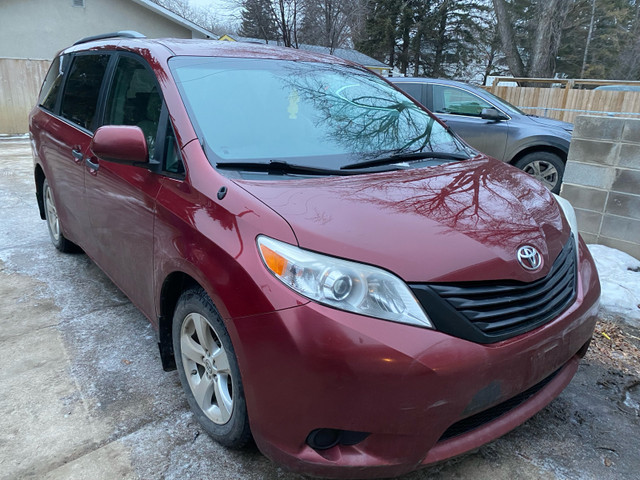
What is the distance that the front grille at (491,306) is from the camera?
1599 millimetres

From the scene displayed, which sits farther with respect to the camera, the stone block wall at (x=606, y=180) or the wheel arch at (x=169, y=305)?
the stone block wall at (x=606, y=180)

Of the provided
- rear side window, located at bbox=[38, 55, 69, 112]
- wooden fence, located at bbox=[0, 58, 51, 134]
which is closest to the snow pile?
rear side window, located at bbox=[38, 55, 69, 112]

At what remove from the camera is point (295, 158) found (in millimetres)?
2232

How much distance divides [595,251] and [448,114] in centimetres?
391

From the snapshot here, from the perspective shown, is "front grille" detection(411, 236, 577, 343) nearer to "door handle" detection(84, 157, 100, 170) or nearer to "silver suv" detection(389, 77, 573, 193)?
"door handle" detection(84, 157, 100, 170)

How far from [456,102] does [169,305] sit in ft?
21.2

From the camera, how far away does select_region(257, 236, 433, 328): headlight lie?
1574mm

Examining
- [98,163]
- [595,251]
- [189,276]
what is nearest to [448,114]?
[595,251]

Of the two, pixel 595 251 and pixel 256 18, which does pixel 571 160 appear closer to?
pixel 595 251

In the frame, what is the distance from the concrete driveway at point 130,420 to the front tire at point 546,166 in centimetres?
434

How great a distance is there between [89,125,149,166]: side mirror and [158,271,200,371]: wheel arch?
0.59m

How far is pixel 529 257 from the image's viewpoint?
6.03ft

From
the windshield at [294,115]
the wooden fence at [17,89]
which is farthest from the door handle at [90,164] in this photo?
the wooden fence at [17,89]

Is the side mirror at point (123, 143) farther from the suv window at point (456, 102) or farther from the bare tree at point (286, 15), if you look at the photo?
the bare tree at point (286, 15)
